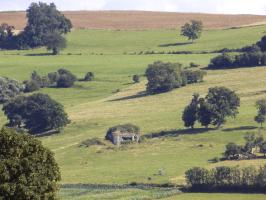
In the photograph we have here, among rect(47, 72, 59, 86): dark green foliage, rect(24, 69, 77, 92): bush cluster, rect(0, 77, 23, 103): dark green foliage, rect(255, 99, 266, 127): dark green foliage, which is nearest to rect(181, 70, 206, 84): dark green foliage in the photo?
rect(24, 69, 77, 92): bush cluster

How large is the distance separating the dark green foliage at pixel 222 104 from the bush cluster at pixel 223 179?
3681cm

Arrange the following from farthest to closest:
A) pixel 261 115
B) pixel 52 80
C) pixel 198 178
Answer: pixel 52 80, pixel 261 115, pixel 198 178

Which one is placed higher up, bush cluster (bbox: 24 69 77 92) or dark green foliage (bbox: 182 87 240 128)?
dark green foliage (bbox: 182 87 240 128)

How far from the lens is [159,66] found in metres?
184

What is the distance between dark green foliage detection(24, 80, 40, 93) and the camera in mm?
189875

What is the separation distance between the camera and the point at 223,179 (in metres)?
114

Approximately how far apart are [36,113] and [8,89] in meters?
22.4

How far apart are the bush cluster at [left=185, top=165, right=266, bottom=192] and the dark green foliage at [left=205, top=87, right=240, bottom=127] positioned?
36.8 m

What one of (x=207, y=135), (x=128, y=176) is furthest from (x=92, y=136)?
(x=128, y=176)

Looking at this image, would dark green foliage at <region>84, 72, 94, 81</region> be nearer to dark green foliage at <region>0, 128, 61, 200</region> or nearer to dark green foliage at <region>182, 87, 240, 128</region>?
dark green foliage at <region>182, 87, 240, 128</region>

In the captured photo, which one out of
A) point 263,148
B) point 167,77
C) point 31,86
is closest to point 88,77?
point 31,86

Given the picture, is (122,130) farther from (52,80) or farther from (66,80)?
(52,80)

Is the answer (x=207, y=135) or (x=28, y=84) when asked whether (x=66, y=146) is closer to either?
(x=207, y=135)

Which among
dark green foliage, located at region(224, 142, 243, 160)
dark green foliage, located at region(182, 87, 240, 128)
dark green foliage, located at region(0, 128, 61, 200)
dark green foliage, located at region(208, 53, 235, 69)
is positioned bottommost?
dark green foliage, located at region(224, 142, 243, 160)
